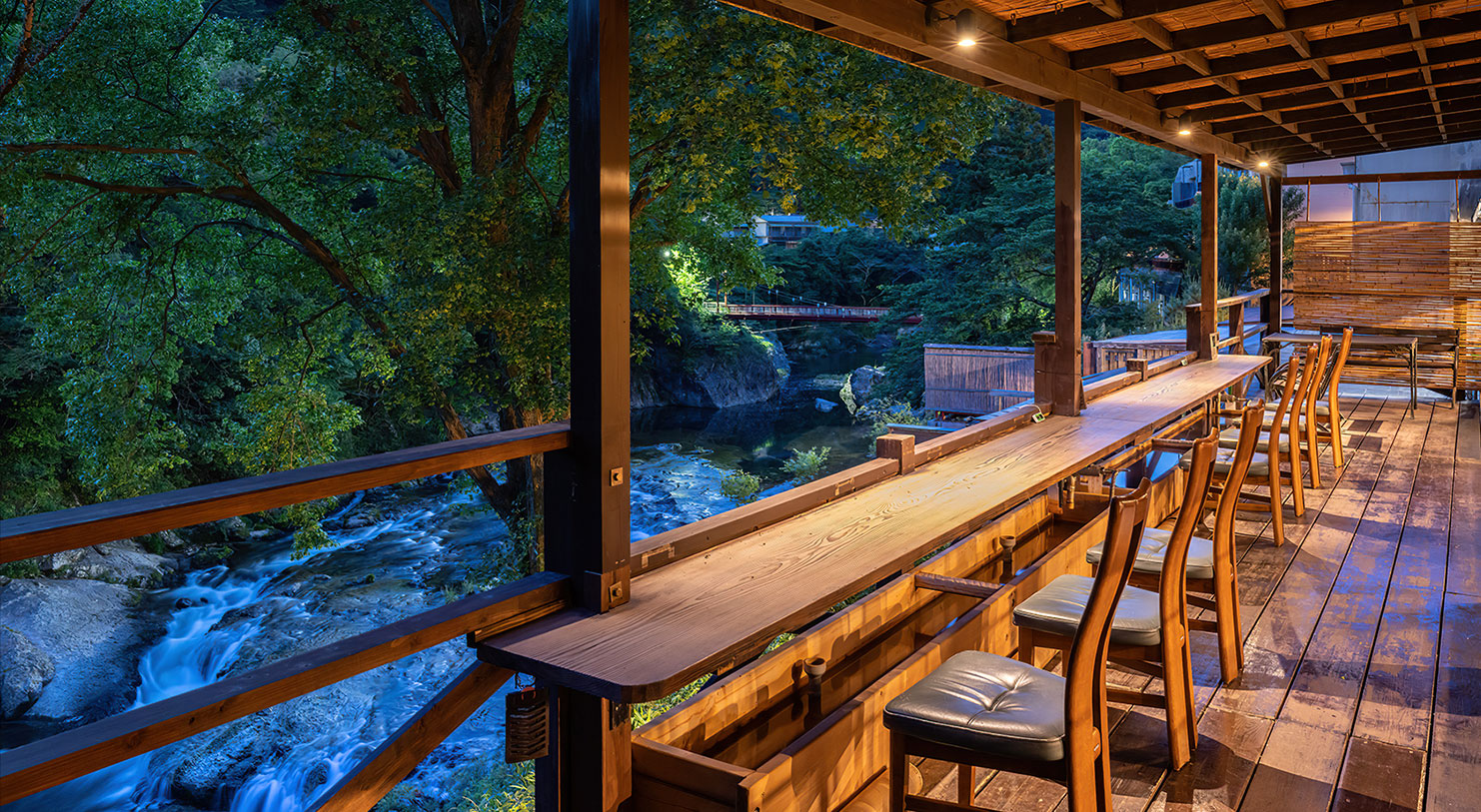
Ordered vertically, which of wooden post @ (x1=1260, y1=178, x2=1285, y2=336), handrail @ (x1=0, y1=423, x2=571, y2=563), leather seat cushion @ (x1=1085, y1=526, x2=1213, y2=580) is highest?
wooden post @ (x1=1260, y1=178, x2=1285, y2=336)

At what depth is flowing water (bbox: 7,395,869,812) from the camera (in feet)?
28.9

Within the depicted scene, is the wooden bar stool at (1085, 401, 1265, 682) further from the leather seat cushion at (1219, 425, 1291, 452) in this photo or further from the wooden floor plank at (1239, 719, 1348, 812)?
the leather seat cushion at (1219, 425, 1291, 452)

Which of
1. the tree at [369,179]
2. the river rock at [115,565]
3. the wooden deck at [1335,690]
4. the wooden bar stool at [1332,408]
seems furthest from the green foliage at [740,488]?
the wooden deck at [1335,690]

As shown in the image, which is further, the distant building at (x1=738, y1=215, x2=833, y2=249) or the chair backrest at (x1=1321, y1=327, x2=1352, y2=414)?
the distant building at (x1=738, y1=215, x2=833, y2=249)

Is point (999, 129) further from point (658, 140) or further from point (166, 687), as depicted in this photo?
point (166, 687)

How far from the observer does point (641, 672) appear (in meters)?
1.87

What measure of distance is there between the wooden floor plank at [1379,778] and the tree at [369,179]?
6340 millimetres

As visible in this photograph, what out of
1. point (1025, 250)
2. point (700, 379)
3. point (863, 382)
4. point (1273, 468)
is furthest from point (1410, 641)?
point (700, 379)

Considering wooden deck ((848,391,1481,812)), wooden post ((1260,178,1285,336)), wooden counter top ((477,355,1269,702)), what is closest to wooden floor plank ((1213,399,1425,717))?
wooden deck ((848,391,1481,812))

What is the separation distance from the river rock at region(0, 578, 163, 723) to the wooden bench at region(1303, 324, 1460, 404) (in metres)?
Result: 12.6

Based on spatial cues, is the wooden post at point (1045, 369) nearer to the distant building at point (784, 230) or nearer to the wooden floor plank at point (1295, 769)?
the wooden floor plank at point (1295, 769)

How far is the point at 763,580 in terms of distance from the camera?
8.01 ft

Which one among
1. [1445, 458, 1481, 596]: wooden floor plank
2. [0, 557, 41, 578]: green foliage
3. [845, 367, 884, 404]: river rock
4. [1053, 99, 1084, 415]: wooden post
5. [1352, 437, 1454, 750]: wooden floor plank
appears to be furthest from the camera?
[845, 367, 884, 404]: river rock

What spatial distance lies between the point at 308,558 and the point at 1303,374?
1202 centimetres
